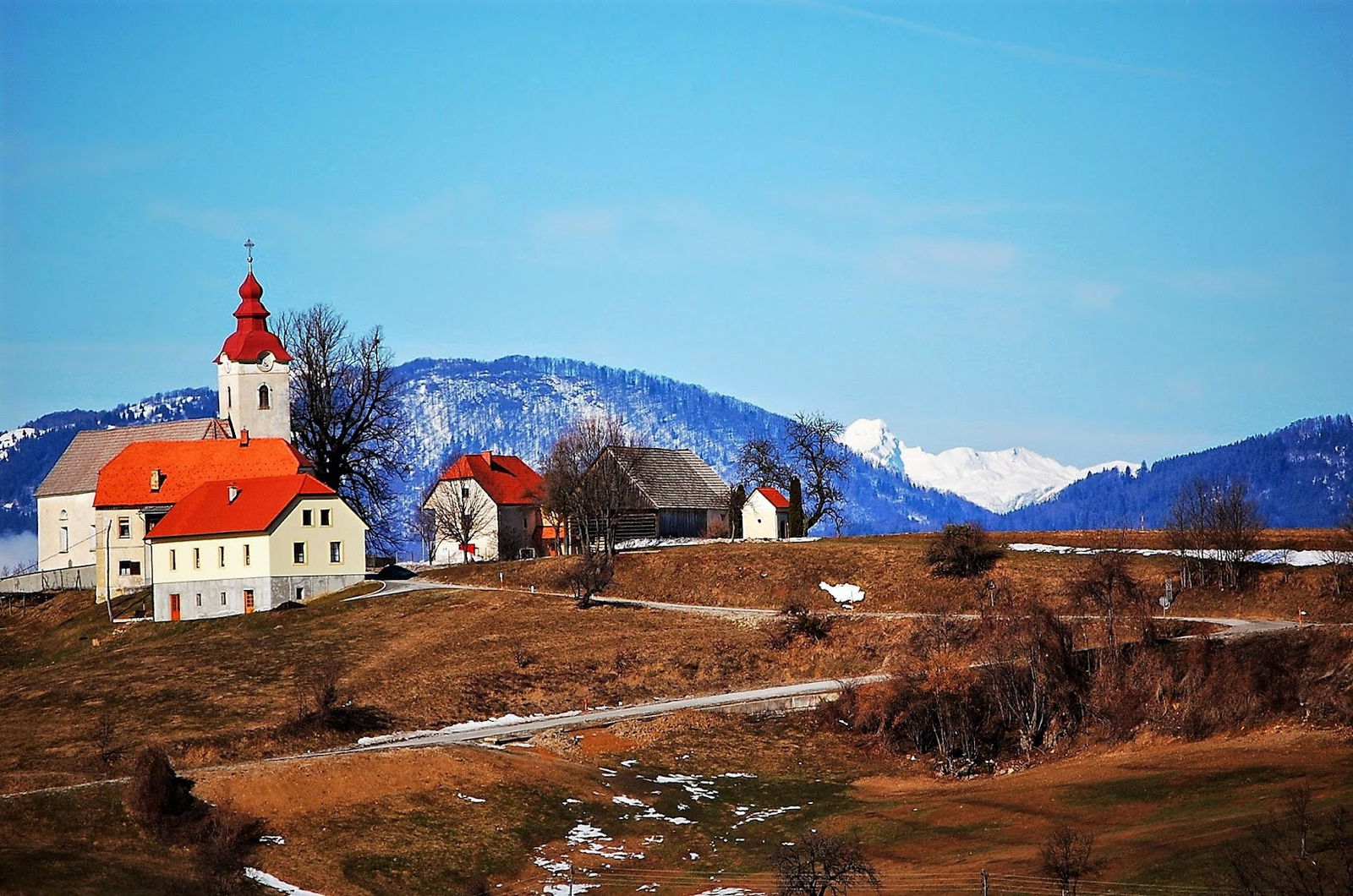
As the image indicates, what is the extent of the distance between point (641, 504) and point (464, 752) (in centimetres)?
5342

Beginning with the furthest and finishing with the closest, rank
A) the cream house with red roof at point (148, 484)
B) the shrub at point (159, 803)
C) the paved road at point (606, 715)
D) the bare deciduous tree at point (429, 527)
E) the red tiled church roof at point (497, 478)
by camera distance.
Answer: the bare deciduous tree at point (429, 527) < the red tiled church roof at point (497, 478) < the cream house with red roof at point (148, 484) < the paved road at point (606, 715) < the shrub at point (159, 803)

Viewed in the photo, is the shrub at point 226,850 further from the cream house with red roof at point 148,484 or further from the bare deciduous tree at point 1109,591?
the cream house with red roof at point 148,484

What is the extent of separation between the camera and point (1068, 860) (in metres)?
33.5

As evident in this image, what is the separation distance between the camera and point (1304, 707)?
49.6 m

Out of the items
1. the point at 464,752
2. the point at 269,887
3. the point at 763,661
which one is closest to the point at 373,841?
the point at 269,887

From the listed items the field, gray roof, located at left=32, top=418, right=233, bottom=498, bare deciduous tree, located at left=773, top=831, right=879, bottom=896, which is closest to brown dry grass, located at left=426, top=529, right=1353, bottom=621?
the field

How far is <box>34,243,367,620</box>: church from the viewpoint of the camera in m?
83.5

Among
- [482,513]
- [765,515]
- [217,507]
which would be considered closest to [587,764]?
[217,507]

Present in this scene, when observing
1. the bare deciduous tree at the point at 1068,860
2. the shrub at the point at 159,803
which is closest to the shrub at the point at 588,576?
the shrub at the point at 159,803

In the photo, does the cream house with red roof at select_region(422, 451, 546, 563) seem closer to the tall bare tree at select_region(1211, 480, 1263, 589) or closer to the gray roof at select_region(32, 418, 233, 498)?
the gray roof at select_region(32, 418, 233, 498)

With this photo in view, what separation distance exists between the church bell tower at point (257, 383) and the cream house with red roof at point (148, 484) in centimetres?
334

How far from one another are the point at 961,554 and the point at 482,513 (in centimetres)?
4365

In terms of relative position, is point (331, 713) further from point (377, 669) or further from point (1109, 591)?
point (1109, 591)

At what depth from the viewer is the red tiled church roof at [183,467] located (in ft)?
309
